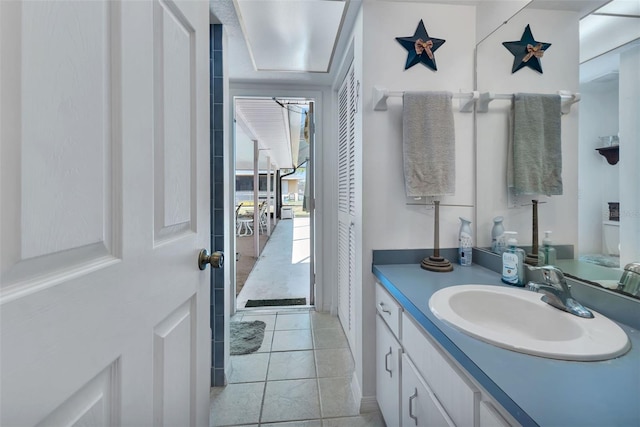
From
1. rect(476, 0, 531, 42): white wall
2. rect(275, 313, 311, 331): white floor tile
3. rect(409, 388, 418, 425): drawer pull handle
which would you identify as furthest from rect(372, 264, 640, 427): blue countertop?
→ rect(275, 313, 311, 331): white floor tile

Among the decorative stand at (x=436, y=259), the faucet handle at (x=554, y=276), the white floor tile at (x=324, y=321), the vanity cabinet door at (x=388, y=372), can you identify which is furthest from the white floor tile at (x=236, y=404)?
the faucet handle at (x=554, y=276)

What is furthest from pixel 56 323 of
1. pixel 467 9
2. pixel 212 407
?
pixel 467 9

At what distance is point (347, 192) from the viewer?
1.95 m

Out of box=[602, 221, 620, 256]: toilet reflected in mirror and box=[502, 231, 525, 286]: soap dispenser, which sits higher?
box=[602, 221, 620, 256]: toilet reflected in mirror

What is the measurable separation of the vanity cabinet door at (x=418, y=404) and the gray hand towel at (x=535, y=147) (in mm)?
951

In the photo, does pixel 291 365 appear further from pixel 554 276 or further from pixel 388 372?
pixel 554 276

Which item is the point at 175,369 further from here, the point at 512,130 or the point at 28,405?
the point at 512,130

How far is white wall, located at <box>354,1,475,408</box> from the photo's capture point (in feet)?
4.62

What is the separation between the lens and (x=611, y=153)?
2.91 feet

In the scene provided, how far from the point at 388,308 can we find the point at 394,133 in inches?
34.5

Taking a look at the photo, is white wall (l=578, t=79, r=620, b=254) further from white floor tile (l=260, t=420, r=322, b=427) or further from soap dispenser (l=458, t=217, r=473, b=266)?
white floor tile (l=260, t=420, r=322, b=427)

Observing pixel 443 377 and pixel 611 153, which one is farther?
pixel 611 153

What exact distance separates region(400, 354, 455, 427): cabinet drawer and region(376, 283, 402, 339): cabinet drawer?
12 cm

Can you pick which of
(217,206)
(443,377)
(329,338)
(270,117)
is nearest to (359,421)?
(329,338)
